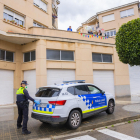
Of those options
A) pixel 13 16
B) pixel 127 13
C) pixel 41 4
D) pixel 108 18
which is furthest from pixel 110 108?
pixel 127 13

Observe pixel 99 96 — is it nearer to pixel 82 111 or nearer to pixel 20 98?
pixel 82 111

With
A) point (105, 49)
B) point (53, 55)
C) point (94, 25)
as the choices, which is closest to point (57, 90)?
point (53, 55)

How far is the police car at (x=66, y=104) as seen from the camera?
471cm

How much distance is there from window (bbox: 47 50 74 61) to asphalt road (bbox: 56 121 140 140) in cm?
857

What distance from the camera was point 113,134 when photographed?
15.3ft

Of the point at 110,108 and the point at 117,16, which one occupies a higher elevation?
the point at 117,16

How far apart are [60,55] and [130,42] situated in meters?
6.17

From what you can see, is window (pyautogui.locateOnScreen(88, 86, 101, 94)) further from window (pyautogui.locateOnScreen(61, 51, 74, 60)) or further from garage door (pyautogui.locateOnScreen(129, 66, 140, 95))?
garage door (pyautogui.locateOnScreen(129, 66, 140, 95))

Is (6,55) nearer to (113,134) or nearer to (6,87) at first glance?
(6,87)

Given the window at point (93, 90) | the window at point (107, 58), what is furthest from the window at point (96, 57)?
the window at point (93, 90)

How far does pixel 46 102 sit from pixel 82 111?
1.53m

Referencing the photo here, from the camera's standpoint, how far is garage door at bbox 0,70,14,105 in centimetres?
1189

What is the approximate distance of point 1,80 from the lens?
11.8 meters

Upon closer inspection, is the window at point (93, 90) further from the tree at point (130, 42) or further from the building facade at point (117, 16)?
the building facade at point (117, 16)
